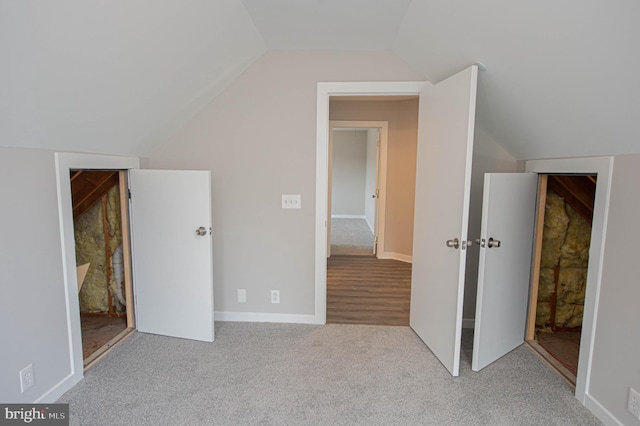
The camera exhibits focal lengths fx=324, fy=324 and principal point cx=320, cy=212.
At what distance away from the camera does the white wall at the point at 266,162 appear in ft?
9.20

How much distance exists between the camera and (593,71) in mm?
1507

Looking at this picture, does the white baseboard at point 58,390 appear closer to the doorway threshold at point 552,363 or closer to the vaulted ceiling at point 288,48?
the vaulted ceiling at point 288,48

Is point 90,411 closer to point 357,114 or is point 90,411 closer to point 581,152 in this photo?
point 581,152

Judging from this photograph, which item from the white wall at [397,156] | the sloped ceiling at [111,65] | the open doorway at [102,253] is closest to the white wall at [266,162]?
the sloped ceiling at [111,65]

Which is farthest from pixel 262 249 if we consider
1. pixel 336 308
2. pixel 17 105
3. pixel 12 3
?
pixel 12 3

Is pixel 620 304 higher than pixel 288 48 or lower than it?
lower

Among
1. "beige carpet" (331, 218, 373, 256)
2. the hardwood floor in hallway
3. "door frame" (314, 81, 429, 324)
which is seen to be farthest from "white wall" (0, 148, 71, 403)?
"beige carpet" (331, 218, 373, 256)

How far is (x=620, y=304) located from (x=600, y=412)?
65cm

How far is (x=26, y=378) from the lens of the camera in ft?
5.88

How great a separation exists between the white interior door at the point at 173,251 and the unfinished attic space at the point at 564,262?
2855 mm

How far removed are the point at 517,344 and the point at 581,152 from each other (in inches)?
62.7

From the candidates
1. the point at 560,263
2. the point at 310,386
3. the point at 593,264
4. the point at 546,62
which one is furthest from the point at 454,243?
the point at 560,263

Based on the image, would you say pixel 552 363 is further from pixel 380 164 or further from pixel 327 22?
pixel 380 164

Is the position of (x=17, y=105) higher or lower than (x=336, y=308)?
higher
